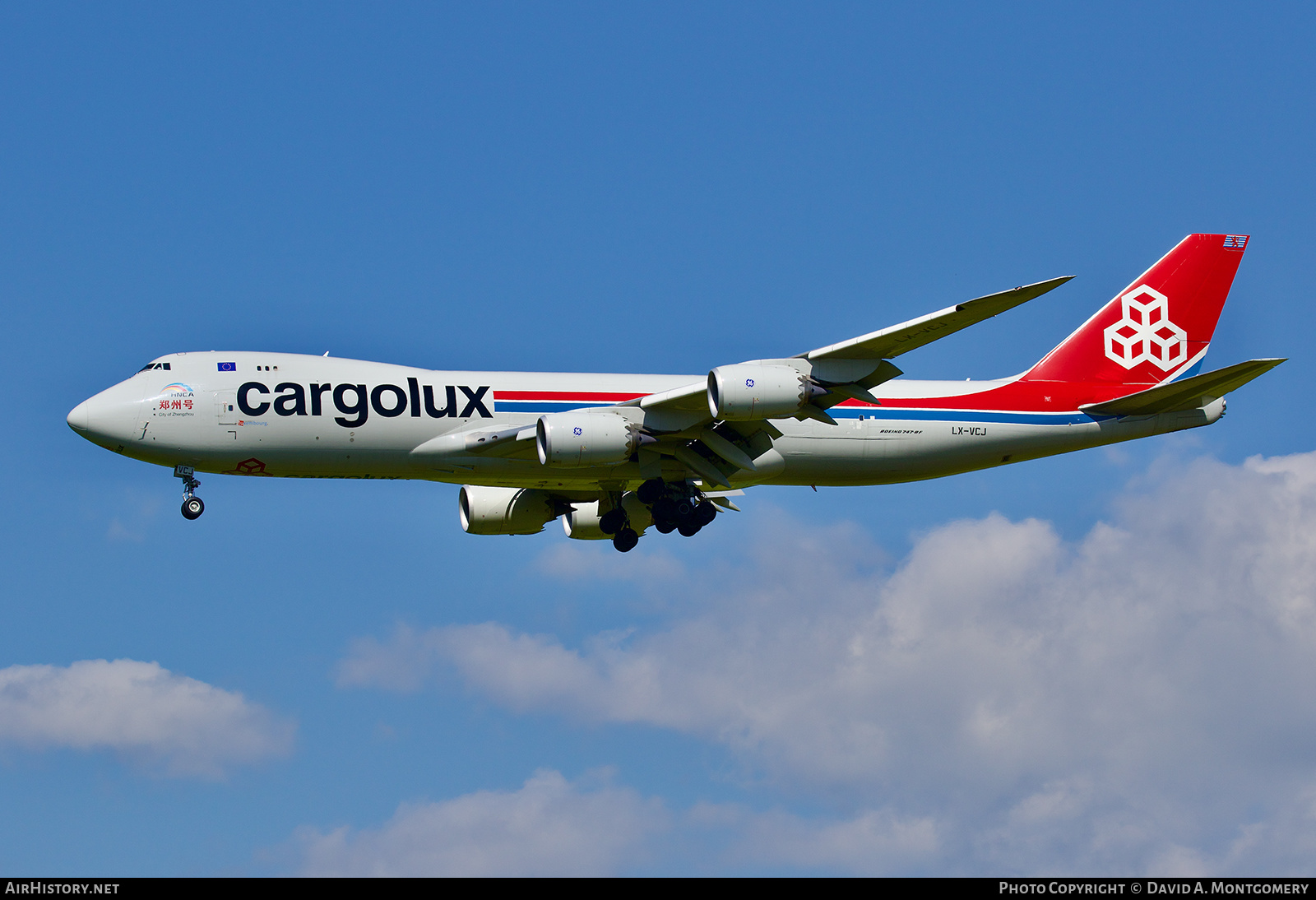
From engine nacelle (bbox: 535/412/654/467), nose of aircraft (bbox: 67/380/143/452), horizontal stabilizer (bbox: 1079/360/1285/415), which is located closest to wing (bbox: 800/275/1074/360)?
engine nacelle (bbox: 535/412/654/467)

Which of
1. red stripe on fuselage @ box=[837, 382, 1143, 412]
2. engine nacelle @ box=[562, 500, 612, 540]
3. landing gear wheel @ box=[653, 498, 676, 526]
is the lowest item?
landing gear wheel @ box=[653, 498, 676, 526]

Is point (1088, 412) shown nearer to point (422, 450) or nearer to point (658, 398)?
point (658, 398)

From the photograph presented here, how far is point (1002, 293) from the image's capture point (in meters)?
34.9

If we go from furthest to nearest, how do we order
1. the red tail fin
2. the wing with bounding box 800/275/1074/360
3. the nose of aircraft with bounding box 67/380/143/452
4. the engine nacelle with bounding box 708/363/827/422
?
the red tail fin
the nose of aircraft with bounding box 67/380/143/452
the engine nacelle with bounding box 708/363/827/422
the wing with bounding box 800/275/1074/360

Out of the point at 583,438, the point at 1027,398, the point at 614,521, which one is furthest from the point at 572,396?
the point at 1027,398

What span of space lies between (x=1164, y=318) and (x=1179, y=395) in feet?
18.6

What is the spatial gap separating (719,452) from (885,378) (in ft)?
17.2

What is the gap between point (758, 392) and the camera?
1521 inches

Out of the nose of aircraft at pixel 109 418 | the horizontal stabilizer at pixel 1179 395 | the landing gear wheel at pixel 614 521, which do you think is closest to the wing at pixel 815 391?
the landing gear wheel at pixel 614 521

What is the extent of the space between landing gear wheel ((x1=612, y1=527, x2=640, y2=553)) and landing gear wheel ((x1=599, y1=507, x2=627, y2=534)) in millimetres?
168

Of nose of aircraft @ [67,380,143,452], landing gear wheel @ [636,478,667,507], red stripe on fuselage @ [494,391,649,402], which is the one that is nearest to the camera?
nose of aircraft @ [67,380,143,452]

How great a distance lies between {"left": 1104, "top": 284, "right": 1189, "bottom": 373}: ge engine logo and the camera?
162 feet

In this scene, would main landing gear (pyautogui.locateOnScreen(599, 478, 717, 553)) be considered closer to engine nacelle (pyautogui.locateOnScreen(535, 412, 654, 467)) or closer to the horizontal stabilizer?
engine nacelle (pyautogui.locateOnScreen(535, 412, 654, 467))
